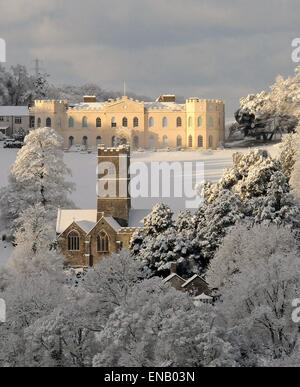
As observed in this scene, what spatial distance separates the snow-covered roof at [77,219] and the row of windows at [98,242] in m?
0.70

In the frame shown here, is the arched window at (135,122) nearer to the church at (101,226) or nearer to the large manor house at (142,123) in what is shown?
the large manor house at (142,123)

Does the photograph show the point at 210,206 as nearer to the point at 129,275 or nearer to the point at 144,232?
the point at 144,232

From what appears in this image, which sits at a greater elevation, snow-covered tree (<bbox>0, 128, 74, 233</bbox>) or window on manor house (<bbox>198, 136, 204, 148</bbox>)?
window on manor house (<bbox>198, 136, 204, 148</bbox>)

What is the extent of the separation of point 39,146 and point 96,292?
28789 millimetres

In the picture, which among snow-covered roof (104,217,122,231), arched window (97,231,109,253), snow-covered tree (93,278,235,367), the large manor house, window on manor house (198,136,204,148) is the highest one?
the large manor house

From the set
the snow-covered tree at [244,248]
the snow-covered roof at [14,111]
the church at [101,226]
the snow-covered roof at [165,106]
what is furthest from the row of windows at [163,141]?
the snow-covered tree at [244,248]

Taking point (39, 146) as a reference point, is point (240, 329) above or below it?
below

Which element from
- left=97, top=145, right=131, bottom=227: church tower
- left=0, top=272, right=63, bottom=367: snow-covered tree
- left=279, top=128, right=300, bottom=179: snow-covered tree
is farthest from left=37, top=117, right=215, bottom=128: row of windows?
left=0, top=272, right=63, bottom=367: snow-covered tree

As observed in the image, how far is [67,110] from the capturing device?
337 ft

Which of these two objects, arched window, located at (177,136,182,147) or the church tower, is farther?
arched window, located at (177,136,182,147)

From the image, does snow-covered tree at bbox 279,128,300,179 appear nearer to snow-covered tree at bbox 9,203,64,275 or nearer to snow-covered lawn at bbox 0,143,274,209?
snow-covered lawn at bbox 0,143,274,209

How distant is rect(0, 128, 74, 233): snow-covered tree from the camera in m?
71.3
